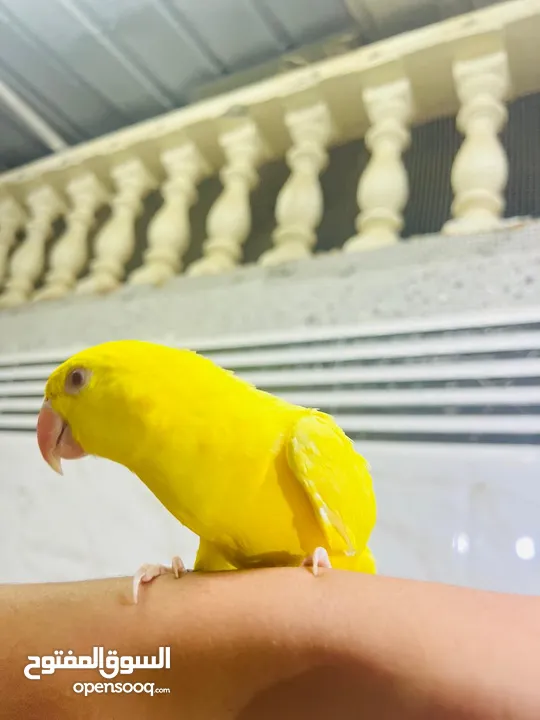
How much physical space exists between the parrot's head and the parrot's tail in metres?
0.17

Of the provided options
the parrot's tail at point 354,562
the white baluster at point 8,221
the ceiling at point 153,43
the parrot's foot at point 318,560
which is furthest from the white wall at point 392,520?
the ceiling at point 153,43

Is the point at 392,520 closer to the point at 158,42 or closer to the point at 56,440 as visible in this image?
the point at 56,440

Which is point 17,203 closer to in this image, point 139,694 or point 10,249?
point 10,249

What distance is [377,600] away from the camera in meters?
0.34

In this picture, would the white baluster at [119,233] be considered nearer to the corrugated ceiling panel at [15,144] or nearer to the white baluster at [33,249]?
the white baluster at [33,249]

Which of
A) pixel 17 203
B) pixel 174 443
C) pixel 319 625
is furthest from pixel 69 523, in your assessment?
pixel 17 203

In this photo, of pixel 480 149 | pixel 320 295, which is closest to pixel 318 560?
pixel 320 295

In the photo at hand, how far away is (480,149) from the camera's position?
946 millimetres

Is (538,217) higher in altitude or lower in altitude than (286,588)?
higher

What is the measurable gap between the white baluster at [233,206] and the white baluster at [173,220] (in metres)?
0.06

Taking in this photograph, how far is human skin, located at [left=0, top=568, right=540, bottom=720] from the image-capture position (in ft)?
0.95

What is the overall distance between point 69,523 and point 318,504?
2.05ft

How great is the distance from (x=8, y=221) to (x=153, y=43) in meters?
0.55

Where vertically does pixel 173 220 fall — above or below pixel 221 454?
above
